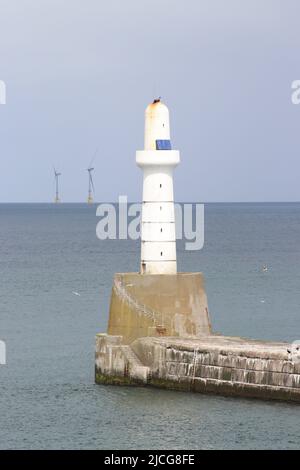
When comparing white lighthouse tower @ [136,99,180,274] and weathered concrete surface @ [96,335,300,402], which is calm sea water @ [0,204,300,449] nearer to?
weathered concrete surface @ [96,335,300,402]

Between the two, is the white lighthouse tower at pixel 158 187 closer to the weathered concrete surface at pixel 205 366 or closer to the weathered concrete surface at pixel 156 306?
the weathered concrete surface at pixel 156 306

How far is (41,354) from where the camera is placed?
6612cm

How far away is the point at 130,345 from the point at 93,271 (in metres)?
65.1

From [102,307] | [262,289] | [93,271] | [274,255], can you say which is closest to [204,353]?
[102,307]

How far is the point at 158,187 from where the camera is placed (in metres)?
58.1

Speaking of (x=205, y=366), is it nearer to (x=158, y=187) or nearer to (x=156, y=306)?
(x=156, y=306)

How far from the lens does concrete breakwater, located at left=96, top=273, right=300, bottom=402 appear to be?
52562mm

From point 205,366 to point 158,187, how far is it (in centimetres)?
839

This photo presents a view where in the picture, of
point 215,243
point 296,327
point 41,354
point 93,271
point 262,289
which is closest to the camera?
point 41,354

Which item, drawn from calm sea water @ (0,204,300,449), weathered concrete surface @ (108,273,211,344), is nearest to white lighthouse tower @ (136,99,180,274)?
weathered concrete surface @ (108,273,211,344)

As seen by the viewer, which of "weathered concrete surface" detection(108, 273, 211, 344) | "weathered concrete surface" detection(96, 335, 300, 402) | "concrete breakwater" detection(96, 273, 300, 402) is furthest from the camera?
"weathered concrete surface" detection(108, 273, 211, 344)

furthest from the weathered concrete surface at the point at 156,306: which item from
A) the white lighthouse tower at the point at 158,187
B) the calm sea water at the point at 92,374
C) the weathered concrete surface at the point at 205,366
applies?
the calm sea water at the point at 92,374

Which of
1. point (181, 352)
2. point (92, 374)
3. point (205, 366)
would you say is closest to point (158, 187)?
point (181, 352)
